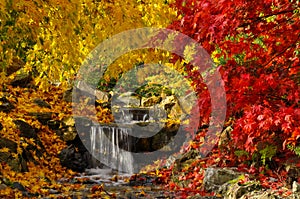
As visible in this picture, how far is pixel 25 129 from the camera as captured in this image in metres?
10.2

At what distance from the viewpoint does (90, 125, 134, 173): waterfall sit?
38.9 feet

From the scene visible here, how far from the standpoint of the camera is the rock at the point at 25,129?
32.8ft

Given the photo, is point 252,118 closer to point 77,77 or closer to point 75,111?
point 75,111

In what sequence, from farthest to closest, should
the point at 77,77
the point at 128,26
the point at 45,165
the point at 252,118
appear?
1. the point at 77,77
2. the point at 45,165
3. the point at 128,26
4. the point at 252,118

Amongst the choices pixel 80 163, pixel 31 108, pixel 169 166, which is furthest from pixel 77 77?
pixel 169 166

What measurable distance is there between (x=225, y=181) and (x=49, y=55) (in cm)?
443

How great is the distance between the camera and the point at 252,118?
190 inches

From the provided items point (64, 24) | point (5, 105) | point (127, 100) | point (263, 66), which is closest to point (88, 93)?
point (127, 100)

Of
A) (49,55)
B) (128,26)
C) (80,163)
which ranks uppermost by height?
(128,26)

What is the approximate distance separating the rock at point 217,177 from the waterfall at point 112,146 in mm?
4553

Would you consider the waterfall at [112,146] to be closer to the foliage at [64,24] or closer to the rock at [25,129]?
the rock at [25,129]

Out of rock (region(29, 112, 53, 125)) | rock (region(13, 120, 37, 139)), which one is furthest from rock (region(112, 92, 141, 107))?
rock (region(13, 120, 37, 139))

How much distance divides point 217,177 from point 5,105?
698 cm

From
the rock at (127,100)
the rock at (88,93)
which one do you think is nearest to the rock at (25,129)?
the rock at (88,93)
